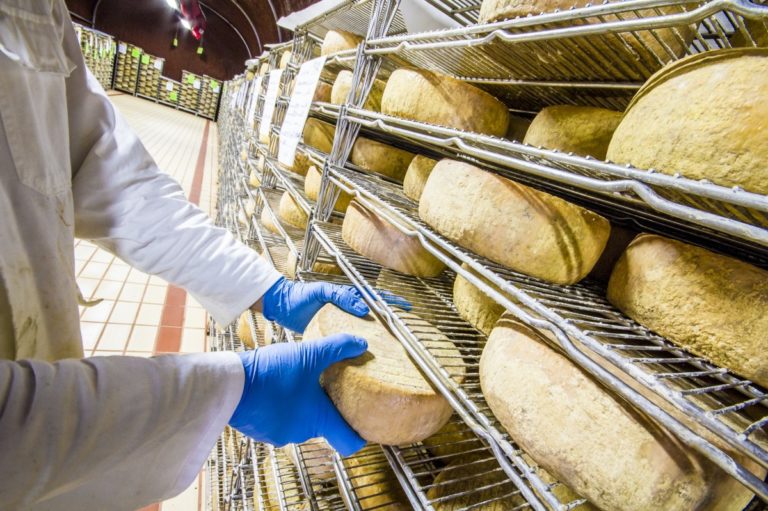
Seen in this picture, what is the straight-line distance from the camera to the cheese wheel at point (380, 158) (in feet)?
5.25

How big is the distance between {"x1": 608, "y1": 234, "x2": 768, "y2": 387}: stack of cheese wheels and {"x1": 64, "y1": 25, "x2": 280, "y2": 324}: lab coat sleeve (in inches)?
44.6

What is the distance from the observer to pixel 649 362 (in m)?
0.53

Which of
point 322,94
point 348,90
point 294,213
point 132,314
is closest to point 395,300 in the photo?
point 348,90

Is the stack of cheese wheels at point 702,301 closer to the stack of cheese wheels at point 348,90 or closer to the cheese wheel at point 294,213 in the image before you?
the stack of cheese wheels at point 348,90

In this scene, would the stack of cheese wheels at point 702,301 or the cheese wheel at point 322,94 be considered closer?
the stack of cheese wheels at point 702,301

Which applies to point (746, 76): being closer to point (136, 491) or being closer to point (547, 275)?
point (547, 275)

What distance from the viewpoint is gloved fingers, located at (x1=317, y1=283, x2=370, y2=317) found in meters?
1.18

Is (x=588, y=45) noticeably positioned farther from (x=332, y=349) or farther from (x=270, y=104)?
(x=270, y=104)

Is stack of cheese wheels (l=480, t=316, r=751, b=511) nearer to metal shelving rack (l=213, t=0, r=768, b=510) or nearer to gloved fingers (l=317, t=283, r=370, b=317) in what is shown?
metal shelving rack (l=213, t=0, r=768, b=510)

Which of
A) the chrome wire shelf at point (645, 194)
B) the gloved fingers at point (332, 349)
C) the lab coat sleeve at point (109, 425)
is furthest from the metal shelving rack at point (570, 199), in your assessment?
the lab coat sleeve at point (109, 425)

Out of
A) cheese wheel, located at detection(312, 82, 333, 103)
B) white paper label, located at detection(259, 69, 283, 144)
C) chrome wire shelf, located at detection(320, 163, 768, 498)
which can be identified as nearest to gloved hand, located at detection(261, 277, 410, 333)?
chrome wire shelf, located at detection(320, 163, 768, 498)

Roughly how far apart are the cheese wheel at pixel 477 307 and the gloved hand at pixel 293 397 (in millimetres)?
330

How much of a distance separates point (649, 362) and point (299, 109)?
1.60 m

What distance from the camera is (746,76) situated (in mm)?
456
